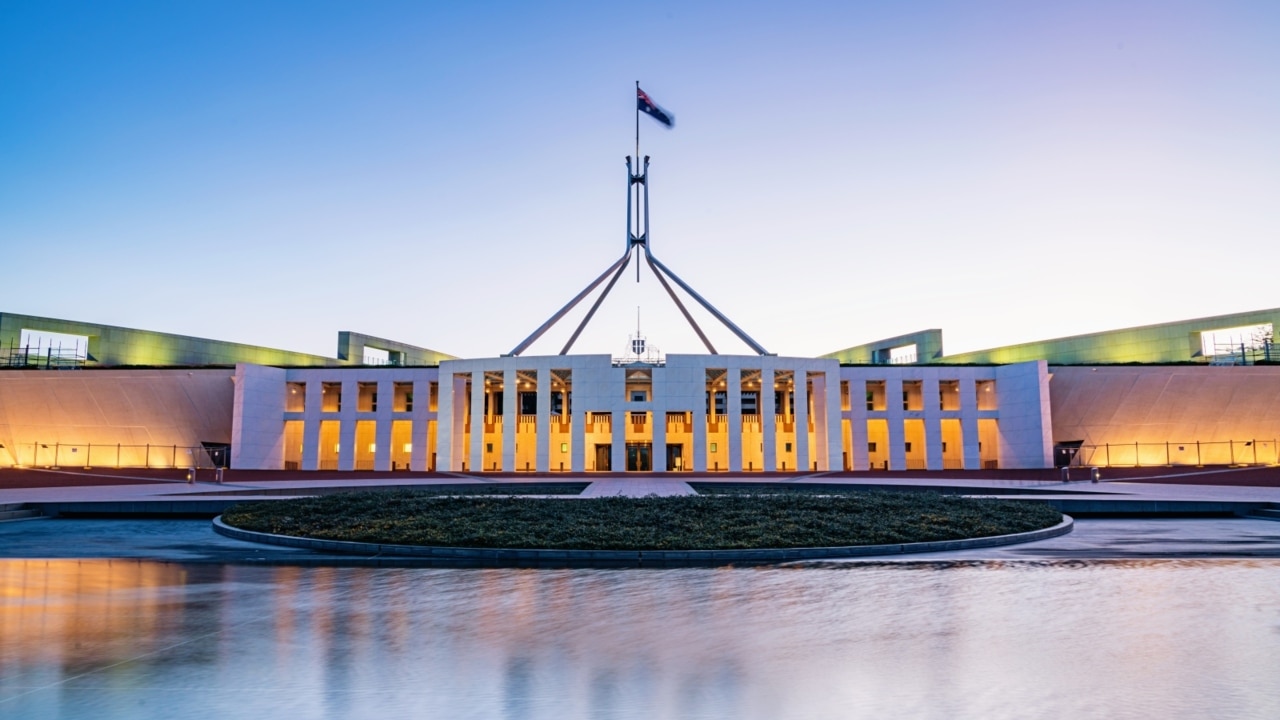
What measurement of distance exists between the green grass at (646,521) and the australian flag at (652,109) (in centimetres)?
3549

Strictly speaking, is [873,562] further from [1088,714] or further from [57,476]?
[57,476]

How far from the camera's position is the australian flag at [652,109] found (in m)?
50.9

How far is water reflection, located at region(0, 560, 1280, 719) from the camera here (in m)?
5.53

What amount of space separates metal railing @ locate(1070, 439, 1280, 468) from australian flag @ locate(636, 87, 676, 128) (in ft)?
106

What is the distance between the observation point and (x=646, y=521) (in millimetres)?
→ 16438

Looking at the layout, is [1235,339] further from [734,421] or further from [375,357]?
[375,357]

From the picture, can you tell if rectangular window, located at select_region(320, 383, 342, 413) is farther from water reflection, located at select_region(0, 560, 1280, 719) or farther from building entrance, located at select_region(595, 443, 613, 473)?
water reflection, located at select_region(0, 560, 1280, 719)

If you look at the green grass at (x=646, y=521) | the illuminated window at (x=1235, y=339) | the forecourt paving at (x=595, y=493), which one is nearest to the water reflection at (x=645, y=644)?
the forecourt paving at (x=595, y=493)

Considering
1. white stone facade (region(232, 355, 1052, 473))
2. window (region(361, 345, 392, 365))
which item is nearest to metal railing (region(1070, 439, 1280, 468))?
white stone facade (region(232, 355, 1052, 473))

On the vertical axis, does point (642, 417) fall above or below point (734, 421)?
above

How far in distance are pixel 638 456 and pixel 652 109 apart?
70.6 feet

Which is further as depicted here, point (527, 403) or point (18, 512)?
point (527, 403)

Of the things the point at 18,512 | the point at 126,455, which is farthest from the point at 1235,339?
the point at 126,455

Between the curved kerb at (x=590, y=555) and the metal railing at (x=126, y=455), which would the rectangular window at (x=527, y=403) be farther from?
the curved kerb at (x=590, y=555)
